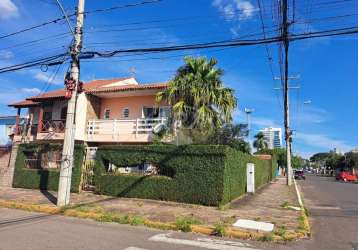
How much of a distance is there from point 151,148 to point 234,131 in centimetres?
1120

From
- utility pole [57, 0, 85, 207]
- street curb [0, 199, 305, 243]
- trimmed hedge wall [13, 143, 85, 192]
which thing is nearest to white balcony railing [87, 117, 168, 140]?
trimmed hedge wall [13, 143, 85, 192]

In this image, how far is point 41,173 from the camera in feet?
57.2

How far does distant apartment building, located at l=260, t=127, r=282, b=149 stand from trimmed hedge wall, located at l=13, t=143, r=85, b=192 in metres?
70.7

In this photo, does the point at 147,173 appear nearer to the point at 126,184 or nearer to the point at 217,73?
the point at 126,184

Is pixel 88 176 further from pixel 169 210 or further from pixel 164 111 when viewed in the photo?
pixel 164 111

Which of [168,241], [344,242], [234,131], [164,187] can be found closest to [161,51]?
[164,187]

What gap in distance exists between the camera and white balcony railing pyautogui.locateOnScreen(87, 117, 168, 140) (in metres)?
22.1

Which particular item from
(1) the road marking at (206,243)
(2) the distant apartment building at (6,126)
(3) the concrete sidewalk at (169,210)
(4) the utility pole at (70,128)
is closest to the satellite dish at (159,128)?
(3) the concrete sidewalk at (169,210)

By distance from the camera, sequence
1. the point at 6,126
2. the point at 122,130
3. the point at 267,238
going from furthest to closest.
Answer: the point at 6,126, the point at 122,130, the point at 267,238

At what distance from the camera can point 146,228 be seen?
951cm

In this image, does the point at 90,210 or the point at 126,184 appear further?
the point at 126,184

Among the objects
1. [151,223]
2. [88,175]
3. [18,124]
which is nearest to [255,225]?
[151,223]

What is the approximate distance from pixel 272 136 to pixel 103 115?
71077 mm

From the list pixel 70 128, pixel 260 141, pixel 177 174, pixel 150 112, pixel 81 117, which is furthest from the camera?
pixel 260 141
